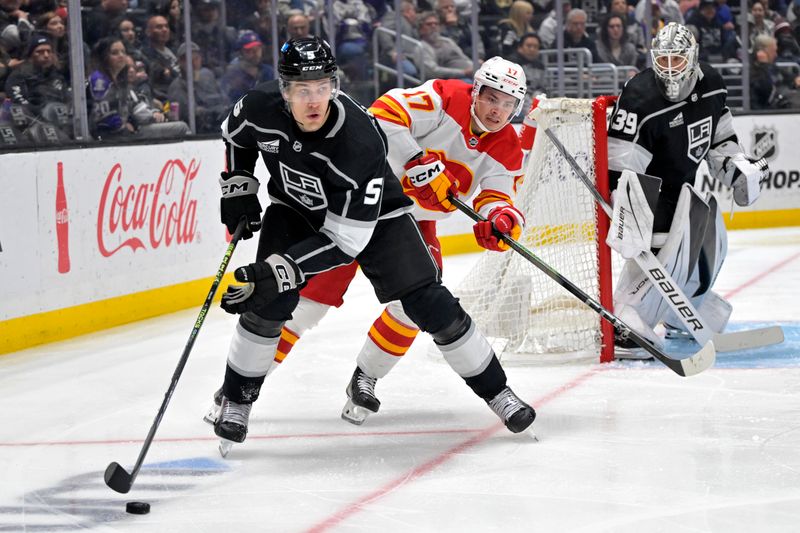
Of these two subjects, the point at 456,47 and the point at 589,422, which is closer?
the point at 589,422

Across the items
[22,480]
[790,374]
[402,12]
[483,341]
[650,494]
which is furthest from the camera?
[402,12]

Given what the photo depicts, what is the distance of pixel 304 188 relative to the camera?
2.97 metres

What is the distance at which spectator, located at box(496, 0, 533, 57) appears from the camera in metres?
8.33

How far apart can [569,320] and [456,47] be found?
13.5 feet

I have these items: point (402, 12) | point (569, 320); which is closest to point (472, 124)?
point (569, 320)

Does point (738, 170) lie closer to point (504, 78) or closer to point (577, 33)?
point (504, 78)

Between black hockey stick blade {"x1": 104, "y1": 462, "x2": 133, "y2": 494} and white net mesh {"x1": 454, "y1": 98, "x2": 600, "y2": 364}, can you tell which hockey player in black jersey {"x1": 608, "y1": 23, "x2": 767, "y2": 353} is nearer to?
white net mesh {"x1": 454, "y1": 98, "x2": 600, "y2": 364}

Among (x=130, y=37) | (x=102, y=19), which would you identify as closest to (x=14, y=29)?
(x=102, y=19)

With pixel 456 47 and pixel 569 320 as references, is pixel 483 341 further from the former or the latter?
pixel 456 47

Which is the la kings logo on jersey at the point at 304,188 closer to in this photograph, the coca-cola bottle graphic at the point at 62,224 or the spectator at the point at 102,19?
the coca-cola bottle graphic at the point at 62,224

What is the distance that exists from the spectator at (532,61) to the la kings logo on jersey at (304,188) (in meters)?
5.51

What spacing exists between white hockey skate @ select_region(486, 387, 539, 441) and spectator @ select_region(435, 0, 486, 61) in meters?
5.27

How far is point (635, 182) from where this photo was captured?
414 centimetres

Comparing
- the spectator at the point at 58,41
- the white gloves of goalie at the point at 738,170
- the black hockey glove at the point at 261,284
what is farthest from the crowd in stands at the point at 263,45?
the white gloves of goalie at the point at 738,170
